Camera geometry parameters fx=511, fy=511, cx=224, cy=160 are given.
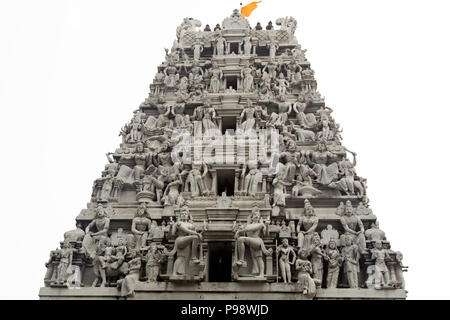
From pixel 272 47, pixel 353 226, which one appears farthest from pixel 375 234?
pixel 272 47

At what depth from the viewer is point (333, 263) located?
14414 millimetres

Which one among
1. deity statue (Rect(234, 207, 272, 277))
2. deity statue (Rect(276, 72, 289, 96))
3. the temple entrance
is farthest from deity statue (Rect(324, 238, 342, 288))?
deity statue (Rect(276, 72, 289, 96))

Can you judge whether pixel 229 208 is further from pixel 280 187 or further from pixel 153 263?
pixel 153 263

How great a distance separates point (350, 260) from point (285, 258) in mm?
1891

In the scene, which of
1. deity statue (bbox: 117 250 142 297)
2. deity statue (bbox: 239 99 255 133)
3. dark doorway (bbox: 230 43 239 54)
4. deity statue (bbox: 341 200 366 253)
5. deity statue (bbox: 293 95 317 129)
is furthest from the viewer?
dark doorway (bbox: 230 43 239 54)

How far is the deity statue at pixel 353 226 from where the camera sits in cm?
1494

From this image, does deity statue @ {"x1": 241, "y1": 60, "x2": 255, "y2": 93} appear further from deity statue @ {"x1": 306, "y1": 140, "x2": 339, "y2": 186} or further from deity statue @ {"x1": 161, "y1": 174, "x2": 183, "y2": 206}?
deity statue @ {"x1": 161, "y1": 174, "x2": 183, "y2": 206}

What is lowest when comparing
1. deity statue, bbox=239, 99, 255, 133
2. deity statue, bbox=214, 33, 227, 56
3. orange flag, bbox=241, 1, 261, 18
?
deity statue, bbox=239, 99, 255, 133

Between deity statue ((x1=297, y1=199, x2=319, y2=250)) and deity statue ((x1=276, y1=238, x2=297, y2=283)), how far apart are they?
0.49 m

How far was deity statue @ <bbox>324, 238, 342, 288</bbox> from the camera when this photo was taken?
14.3 m

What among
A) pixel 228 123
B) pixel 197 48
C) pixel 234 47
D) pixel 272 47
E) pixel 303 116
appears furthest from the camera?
pixel 234 47

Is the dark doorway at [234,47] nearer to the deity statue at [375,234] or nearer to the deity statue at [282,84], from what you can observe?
the deity statue at [282,84]

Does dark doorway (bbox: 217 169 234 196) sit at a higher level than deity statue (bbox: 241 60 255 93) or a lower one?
lower

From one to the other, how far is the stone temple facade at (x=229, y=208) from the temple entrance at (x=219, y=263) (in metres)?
0.05
